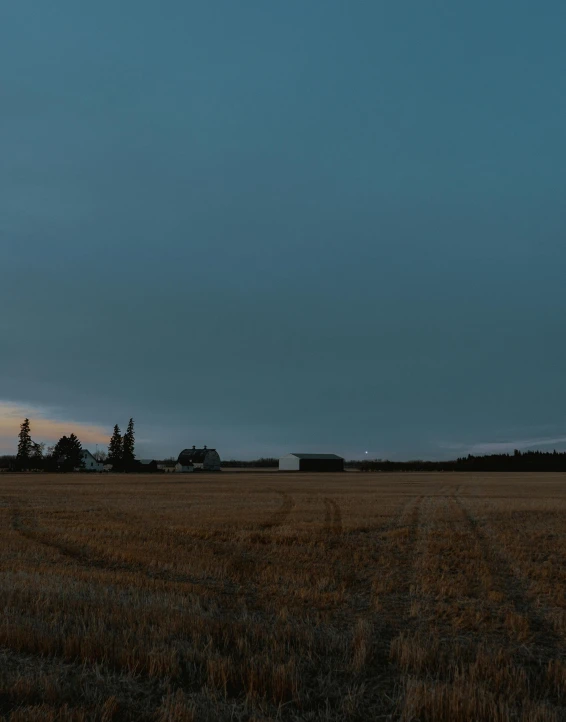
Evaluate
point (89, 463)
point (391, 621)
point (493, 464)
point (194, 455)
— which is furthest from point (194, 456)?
point (391, 621)

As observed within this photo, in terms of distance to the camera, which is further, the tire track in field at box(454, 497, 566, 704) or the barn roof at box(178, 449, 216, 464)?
the barn roof at box(178, 449, 216, 464)

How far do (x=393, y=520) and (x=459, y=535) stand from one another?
552 cm


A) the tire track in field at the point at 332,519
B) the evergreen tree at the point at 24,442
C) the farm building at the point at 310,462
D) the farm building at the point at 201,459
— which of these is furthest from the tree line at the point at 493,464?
the tire track in field at the point at 332,519

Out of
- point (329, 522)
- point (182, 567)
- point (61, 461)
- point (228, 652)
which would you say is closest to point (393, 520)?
point (329, 522)

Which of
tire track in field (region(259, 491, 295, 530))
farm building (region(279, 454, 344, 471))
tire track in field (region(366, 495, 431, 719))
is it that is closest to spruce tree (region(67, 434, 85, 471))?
farm building (region(279, 454, 344, 471))

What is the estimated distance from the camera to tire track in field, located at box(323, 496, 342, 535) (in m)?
23.7

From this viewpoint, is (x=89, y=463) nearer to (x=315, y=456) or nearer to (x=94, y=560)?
(x=315, y=456)

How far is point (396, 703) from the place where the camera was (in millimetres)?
6293

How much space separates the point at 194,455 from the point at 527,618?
173 meters

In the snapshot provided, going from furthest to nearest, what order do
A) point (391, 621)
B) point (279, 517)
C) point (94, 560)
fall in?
point (279, 517) → point (94, 560) → point (391, 621)

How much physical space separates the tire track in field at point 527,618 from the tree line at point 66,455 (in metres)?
132

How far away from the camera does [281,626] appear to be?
9250 mm

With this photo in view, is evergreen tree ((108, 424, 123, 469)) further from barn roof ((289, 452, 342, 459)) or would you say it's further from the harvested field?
the harvested field

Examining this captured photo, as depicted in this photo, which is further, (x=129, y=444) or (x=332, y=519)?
(x=129, y=444)
